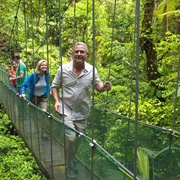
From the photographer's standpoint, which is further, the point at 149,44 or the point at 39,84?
the point at 149,44

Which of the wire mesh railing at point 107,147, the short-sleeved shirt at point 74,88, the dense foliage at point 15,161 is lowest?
the dense foliage at point 15,161

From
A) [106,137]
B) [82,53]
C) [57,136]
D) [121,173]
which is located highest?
[82,53]

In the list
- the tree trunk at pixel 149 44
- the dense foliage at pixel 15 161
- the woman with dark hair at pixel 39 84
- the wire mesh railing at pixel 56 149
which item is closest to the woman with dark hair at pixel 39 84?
the woman with dark hair at pixel 39 84

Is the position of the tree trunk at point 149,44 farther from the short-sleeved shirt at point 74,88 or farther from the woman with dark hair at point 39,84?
the short-sleeved shirt at point 74,88

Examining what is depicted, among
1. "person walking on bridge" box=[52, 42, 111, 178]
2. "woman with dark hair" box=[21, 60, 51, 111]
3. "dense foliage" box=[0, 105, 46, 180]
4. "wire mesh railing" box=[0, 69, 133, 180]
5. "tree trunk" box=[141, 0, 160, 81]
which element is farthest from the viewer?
"tree trunk" box=[141, 0, 160, 81]

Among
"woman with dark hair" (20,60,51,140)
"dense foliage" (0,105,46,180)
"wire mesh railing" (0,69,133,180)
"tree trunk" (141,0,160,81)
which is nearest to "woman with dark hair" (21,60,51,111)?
"woman with dark hair" (20,60,51,140)

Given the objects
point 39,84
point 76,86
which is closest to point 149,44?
point 39,84

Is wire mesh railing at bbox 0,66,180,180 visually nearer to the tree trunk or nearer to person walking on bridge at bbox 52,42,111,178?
person walking on bridge at bbox 52,42,111,178

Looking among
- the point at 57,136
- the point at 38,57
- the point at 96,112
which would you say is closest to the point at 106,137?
the point at 96,112

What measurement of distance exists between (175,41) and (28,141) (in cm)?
160

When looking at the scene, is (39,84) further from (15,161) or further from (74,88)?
(15,161)

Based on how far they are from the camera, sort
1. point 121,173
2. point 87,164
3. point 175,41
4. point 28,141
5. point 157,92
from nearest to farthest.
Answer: point 121,173, point 87,164, point 28,141, point 175,41, point 157,92

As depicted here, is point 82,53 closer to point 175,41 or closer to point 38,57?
point 175,41

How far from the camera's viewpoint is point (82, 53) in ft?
5.81
